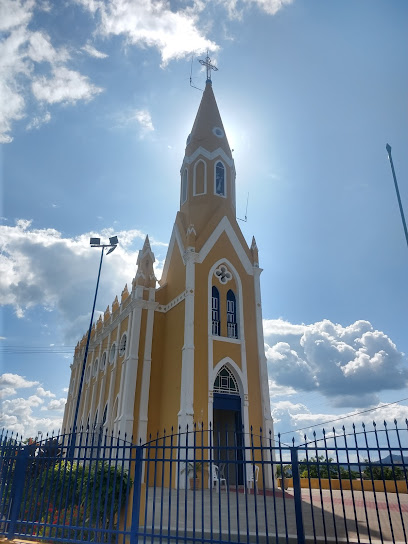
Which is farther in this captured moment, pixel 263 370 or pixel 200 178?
pixel 200 178

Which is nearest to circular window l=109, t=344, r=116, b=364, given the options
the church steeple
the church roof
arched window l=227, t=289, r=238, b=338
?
arched window l=227, t=289, r=238, b=338

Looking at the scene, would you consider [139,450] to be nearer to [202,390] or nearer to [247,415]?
[202,390]

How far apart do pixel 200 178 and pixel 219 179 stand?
3.86 ft

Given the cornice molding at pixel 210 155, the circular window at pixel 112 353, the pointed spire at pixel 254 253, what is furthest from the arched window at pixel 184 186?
the circular window at pixel 112 353

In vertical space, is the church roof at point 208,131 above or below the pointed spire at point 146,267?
above

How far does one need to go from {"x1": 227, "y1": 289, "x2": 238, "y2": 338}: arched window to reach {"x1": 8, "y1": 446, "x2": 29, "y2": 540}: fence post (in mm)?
12557

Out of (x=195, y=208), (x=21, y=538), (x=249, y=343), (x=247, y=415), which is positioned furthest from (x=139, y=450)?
(x=195, y=208)

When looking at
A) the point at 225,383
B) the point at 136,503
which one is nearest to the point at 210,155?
the point at 225,383

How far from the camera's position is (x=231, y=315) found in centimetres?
2058

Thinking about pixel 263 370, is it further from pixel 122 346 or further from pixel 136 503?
pixel 136 503

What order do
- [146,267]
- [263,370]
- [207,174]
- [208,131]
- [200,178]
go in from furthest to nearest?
[208,131] < [200,178] < [207,174] < [146,267] < [263,370]

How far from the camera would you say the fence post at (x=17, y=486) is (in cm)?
799

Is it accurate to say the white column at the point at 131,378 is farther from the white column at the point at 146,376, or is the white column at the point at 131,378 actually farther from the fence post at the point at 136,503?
the fence post at the point at 136,503

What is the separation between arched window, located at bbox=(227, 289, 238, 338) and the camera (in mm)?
20156
